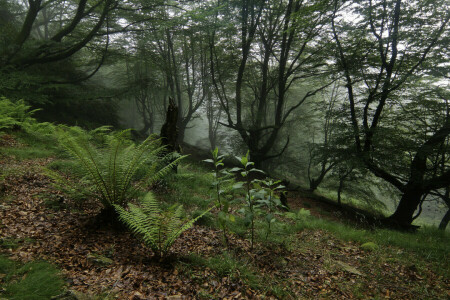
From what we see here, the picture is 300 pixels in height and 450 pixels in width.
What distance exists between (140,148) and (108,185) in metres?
0.79

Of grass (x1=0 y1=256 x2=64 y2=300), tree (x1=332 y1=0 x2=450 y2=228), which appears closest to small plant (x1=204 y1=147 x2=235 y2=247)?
grass (x1=0 y1=256 x2=64 y2=300)

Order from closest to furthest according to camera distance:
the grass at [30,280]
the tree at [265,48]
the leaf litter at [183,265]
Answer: the grass at [30,280]
the leaf litter at [183,265]
the tree at [265,48]

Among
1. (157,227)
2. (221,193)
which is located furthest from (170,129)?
(157,227)

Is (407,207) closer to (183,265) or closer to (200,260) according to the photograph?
(200,260)

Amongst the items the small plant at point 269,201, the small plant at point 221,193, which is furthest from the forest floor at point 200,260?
the small plant at point 269,201

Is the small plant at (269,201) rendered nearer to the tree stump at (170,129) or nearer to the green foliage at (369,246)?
the green foliage at (369,246)

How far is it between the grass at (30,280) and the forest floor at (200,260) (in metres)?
0.06

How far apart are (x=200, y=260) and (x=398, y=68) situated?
27.8 feet

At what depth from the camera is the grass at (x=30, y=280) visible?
5.28ft

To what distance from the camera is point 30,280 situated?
1738 millimetres

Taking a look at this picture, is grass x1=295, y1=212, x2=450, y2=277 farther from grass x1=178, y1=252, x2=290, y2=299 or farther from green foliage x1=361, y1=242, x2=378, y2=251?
grass x1=178, y1=252, x2=290, y2=299

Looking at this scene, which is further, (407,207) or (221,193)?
(407,207)

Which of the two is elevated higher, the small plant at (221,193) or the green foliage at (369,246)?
the small plant at (221,193)

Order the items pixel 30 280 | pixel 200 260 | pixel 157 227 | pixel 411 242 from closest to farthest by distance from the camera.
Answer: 1. pixel 30 280
2. pixel 157 227
3. pixel 200 260
4. pixel 411 242
